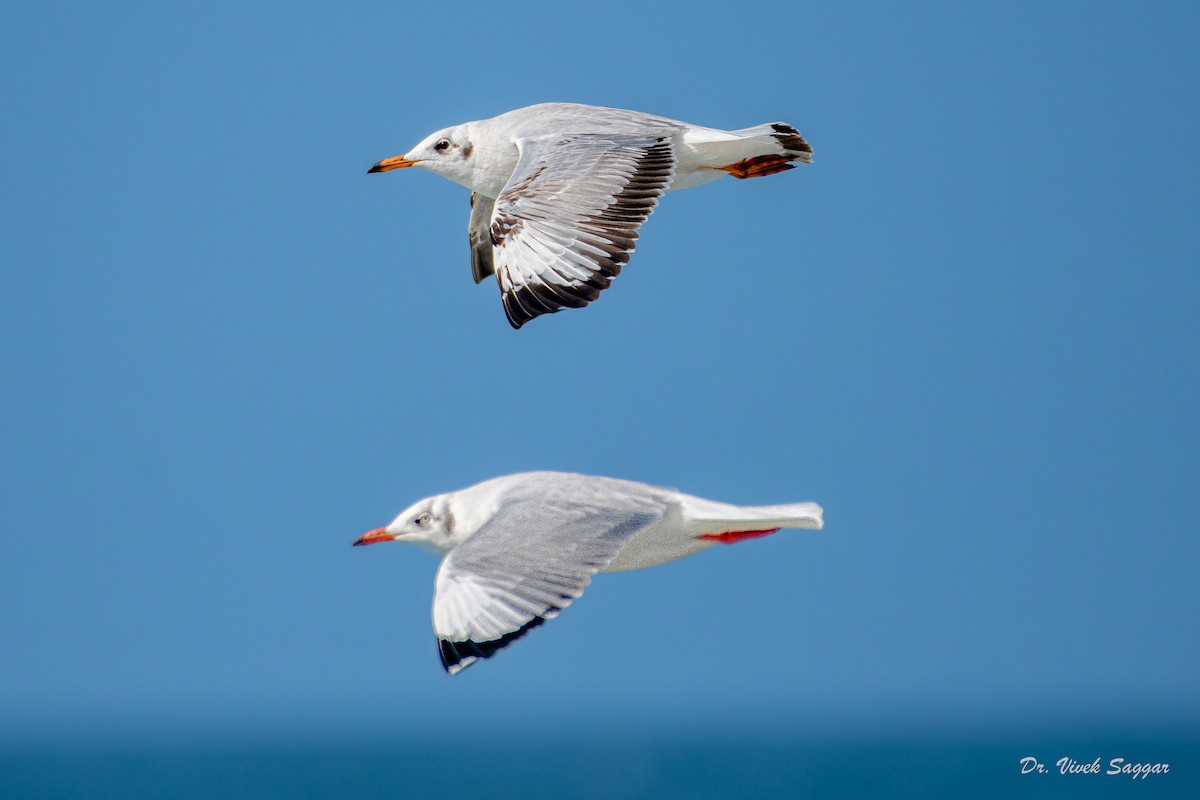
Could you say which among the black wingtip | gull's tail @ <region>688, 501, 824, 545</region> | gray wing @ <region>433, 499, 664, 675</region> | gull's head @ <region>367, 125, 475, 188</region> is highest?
gull's head @ <region>367, 125, 475, 188</region>

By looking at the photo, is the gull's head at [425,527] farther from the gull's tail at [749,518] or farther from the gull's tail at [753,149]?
the gull's tail at [753,149]

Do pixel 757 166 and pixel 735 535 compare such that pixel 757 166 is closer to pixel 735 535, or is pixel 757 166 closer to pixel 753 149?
pixel 753 149

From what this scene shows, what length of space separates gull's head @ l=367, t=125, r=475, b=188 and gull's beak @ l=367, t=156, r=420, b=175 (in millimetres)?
45

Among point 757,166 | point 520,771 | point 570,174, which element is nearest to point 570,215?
point 570,174

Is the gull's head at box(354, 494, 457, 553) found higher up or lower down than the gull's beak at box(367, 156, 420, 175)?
lower down

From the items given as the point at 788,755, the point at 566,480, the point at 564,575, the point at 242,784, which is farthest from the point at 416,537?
the point at 788,755

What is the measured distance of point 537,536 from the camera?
5859mm

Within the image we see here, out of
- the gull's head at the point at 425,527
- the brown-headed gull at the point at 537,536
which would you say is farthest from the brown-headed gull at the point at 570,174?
the gull's head at the point at 425,527

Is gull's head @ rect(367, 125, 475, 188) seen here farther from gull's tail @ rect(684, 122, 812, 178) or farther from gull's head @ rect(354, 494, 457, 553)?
gull's head @ rect(354, 494, 457, 553)

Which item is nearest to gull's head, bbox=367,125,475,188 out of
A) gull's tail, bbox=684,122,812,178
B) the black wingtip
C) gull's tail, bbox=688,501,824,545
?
gull's tail, bbox=684,122,812,178

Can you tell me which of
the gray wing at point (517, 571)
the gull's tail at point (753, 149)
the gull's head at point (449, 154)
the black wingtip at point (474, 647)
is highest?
the gull's head at point (449, 154)

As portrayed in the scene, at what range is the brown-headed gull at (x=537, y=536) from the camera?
550 cm

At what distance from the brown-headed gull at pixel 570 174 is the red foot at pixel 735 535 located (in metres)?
0.97

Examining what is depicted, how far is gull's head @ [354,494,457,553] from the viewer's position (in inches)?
258
